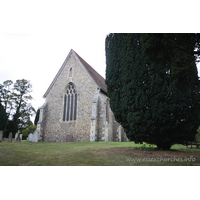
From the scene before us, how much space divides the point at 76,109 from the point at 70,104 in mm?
1005

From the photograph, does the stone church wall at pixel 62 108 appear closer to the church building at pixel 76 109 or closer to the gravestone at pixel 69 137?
the church building at pixel 76 109

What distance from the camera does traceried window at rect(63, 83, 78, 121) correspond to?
51.1 ft

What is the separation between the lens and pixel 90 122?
14148mm

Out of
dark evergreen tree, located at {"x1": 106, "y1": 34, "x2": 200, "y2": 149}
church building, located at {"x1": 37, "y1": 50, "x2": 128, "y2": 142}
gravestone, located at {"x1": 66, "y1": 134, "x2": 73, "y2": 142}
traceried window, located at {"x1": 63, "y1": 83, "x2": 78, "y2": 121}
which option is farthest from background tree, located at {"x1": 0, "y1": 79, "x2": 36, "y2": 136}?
dark evergreen tree, located at {"x1": 106, "y1": 34, "x2": 200, "y2": 149}

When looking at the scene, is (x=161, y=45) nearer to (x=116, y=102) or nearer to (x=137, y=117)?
(x=137, y=117)

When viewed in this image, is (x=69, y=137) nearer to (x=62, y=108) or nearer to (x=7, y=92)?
(x=62, y=108)

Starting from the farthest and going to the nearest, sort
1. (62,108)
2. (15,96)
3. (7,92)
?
(62,108) < (15,96) < (7,92)

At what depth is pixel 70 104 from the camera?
1600cm

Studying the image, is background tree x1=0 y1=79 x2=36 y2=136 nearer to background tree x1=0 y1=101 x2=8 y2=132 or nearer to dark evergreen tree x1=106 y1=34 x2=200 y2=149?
background tree x1=0 y1=101 x2=8 y2=132

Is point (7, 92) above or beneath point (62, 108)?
above

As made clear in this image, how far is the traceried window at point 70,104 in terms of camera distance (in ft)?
51.1

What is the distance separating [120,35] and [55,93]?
11.2m

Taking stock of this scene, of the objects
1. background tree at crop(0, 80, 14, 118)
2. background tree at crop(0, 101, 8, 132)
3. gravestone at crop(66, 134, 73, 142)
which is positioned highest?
background tree at crop(0, 80, 14, 118)

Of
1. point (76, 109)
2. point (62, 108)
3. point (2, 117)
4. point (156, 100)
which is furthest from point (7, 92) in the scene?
point (156, 100)
